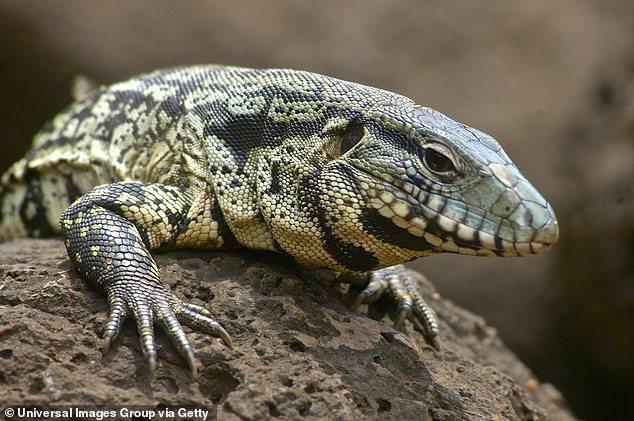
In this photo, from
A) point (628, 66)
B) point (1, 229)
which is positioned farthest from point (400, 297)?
point (628, 66)

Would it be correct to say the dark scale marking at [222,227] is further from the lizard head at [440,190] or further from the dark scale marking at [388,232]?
the dark scale marking at [388,232]

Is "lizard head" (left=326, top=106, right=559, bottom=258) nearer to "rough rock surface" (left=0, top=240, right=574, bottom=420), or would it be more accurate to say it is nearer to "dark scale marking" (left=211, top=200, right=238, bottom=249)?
"rough rock surface" (left=0, top=240, right=574, bottom=420)

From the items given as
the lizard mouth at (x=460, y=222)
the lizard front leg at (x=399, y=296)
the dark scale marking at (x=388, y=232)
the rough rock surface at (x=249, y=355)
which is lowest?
the rough rock surface at (x=249, y=355)

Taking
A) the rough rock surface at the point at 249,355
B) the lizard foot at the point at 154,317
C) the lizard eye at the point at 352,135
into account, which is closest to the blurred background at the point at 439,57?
the rough rock surface at the point at 249,355

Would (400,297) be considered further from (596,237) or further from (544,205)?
(596,237)

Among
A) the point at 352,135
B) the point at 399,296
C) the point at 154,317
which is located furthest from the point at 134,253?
the point at 399,296

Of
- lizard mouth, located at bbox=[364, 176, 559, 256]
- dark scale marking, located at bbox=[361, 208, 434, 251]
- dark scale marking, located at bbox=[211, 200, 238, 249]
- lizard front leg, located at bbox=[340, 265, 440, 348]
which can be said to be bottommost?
lizard front leg, located at bbox=[340, 265, 440, 348]

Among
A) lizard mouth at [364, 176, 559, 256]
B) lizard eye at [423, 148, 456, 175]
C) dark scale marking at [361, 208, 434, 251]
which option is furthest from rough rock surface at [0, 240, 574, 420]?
lizard eye at [423, 148, 456, 175]
